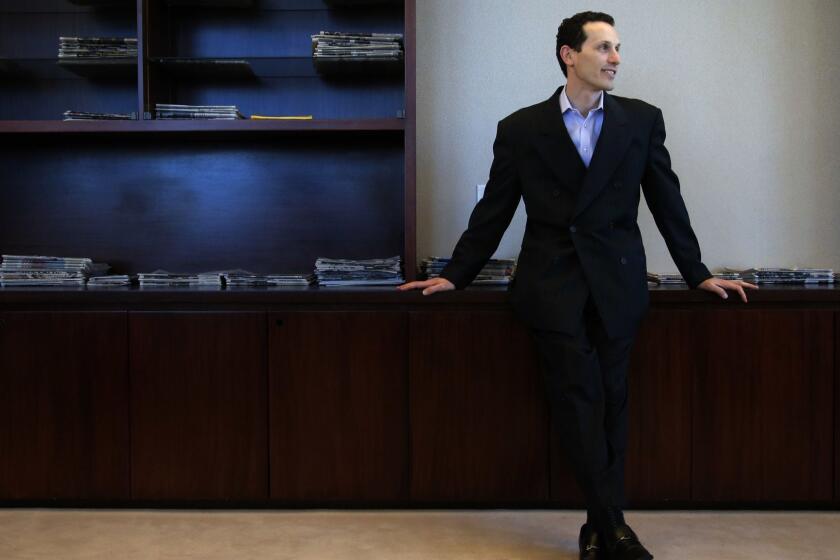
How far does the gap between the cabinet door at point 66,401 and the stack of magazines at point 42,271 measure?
0.24m

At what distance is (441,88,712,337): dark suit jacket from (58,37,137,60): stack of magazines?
4.92 feet

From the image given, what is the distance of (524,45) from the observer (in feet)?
11.1

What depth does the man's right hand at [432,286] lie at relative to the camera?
2.75 metres

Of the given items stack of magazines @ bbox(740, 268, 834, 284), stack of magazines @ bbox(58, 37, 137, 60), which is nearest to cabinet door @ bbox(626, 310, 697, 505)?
stack of magazines @ bbox(740, 268, 834, 284)

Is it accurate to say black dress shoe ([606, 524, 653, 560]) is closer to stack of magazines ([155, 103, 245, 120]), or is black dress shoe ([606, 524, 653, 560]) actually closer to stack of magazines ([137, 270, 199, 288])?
stack of magazines ([137, 270, 199, 288])

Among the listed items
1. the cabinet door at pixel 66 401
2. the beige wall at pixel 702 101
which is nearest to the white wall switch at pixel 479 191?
the beige wall at pixel 702 101

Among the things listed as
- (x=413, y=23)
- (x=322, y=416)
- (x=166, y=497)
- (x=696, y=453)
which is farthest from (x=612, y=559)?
(x=413, y=23)

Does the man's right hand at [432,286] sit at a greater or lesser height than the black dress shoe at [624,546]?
greater

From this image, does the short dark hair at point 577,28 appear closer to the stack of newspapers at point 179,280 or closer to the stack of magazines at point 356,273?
the stack of magazines at point 356,273

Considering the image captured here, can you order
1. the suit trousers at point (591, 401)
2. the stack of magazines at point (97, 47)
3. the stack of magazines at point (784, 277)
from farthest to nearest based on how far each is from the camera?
the stack of magazines at point (97, 47) < the stack of magazines at point (784, 277) < the suit trousers at point (591, 401)

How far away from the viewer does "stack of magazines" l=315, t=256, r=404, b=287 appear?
10.00ft

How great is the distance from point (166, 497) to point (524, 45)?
2.24 meters

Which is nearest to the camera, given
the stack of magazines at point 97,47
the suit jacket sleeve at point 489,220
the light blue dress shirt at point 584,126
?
the light blue dress shirt at point 584,126

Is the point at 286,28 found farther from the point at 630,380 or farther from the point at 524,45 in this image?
the point at 630,380
